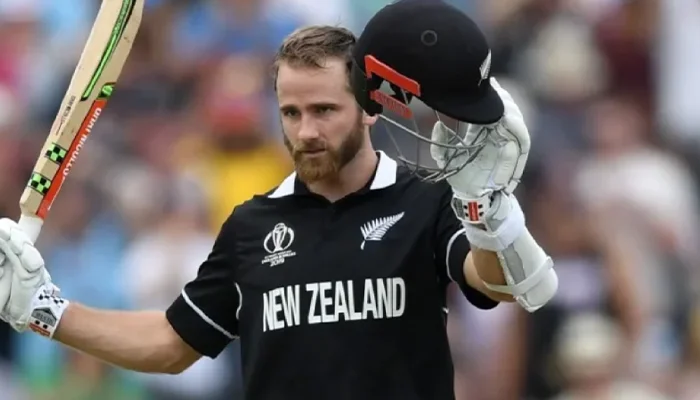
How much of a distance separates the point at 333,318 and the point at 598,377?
3217 mm

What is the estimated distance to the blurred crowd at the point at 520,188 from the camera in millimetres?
7672

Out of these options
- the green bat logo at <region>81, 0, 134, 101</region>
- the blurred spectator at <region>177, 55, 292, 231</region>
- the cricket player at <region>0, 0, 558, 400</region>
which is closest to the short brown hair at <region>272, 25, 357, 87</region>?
the cricket player at <region>0, 0, 558, 400</region>

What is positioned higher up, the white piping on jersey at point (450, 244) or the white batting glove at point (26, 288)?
the white piping on jersey at point (450, 244)

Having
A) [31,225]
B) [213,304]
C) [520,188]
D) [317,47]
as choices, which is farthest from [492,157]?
[520,188]

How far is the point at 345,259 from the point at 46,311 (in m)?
1.00

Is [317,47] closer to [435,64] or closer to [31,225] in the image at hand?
[435,64]

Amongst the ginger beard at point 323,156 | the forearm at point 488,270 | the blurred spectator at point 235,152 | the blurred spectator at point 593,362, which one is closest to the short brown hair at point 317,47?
Answer: the ginger beard at point 323,156

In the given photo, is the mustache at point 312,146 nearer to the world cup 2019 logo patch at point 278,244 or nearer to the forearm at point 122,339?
the world cup 2019 logo patch at point 278,244

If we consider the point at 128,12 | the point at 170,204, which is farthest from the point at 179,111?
the point at 128,12

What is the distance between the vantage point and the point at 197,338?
188 inches

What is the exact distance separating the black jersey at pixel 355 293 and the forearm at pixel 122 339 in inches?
13.0

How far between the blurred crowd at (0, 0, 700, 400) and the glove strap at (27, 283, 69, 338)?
9.64ft

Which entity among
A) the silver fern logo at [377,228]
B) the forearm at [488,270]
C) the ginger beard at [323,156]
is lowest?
the forearm at [488,270]

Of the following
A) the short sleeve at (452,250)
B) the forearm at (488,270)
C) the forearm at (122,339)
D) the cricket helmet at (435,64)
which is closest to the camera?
the cricket helmet at (435,64)
